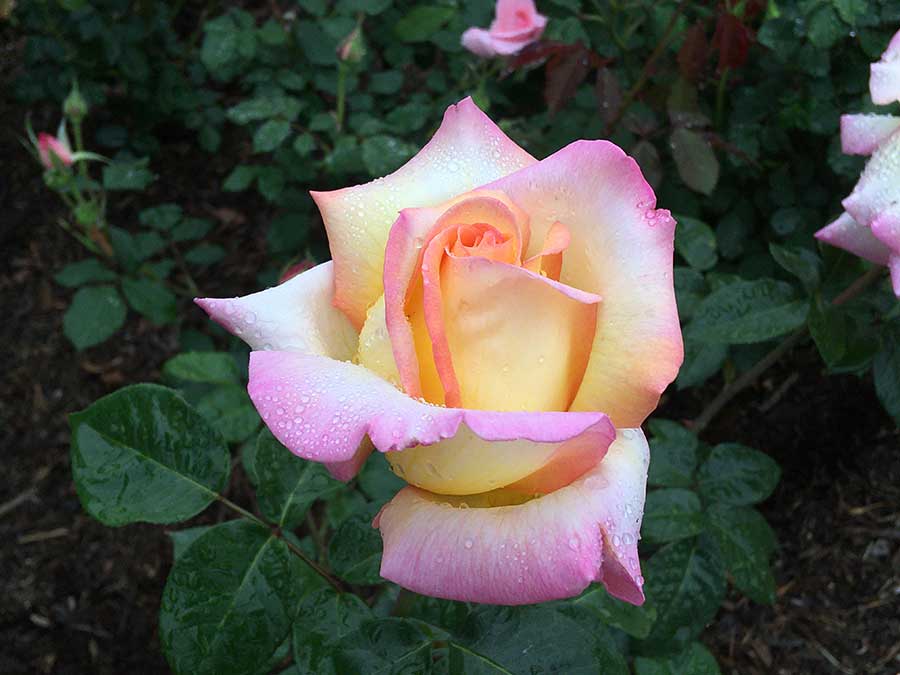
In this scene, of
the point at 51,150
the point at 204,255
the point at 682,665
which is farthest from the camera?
the point at 204,255

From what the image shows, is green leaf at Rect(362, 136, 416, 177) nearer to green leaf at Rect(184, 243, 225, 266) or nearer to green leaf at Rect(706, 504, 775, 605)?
green leaf at Rect(184, 243, 225, 266)

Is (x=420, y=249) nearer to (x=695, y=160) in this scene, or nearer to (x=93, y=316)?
(x=695, y=160)

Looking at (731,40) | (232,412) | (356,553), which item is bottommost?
(232,412)

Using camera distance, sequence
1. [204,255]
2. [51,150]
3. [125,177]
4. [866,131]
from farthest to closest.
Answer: [204,255], [125,177], [51,150], [866,131]

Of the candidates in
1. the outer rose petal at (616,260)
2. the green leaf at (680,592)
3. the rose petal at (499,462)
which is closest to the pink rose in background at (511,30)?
the green leaf at (680,592)

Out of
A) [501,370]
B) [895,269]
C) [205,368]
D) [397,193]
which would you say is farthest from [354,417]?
[205,368]

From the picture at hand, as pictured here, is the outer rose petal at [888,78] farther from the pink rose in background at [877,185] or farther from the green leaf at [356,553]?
the green leaf at [356,553]

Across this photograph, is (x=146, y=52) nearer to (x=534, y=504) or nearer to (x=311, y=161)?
(x=311, y=161)
